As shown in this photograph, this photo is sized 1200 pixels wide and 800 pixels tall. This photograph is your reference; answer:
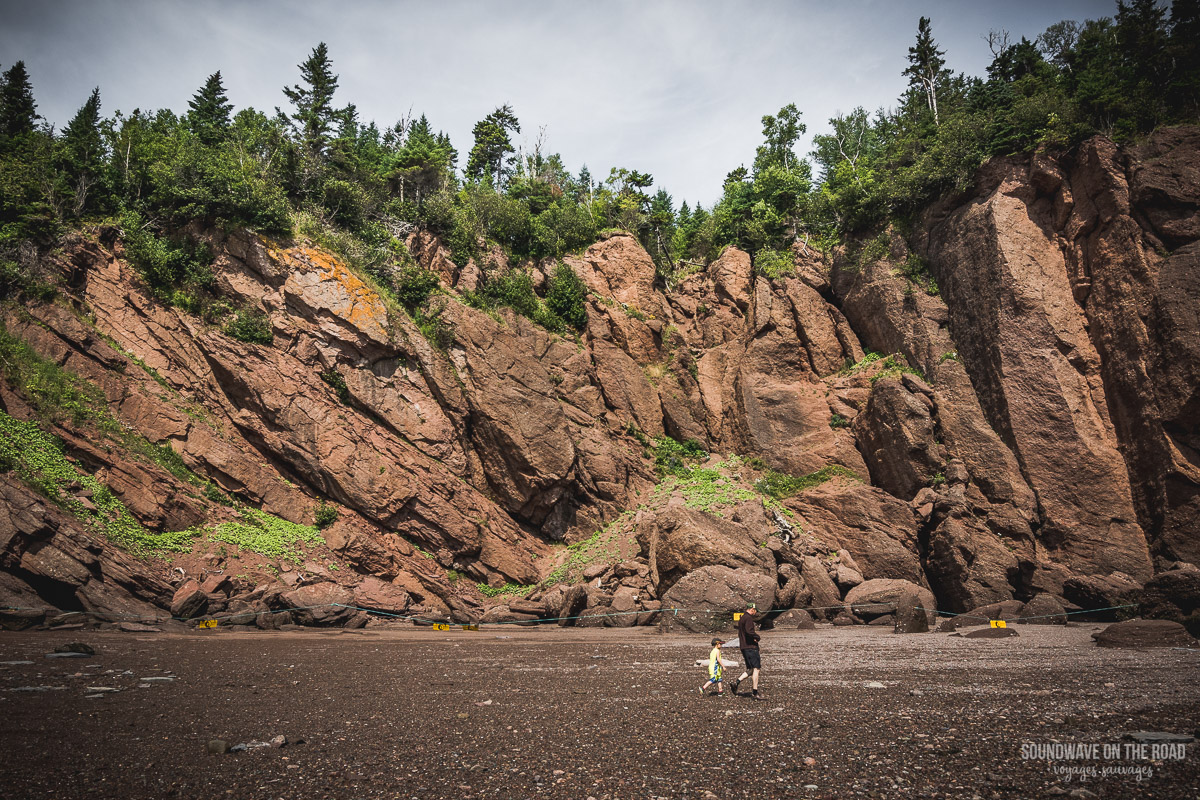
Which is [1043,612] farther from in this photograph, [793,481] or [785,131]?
[785,131]

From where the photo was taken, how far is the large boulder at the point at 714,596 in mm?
19172

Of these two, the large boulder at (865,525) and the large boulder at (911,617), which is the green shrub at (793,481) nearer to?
the large boulder at (865,525)

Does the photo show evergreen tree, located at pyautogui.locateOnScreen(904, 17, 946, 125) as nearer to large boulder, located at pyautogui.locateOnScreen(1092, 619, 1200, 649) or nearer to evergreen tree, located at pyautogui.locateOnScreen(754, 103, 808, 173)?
evergreen tree, located at pyautogui.locateOnScreen(754, 103, 808, 173)

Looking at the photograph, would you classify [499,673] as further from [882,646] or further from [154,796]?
[882,646]

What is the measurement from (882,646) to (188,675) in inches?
635

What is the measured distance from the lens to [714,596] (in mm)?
19609

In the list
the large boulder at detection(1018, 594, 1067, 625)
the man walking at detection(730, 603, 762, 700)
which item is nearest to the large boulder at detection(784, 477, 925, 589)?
the large boulder at detection(1018, 594, 1067, 625)

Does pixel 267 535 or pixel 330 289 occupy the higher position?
pixel 330 289

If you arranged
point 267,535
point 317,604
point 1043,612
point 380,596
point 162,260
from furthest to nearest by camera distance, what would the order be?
point 162,260 < point 267,535 < point 380,596 < point 1043,612 < point 317,604

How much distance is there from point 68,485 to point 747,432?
30.4 m

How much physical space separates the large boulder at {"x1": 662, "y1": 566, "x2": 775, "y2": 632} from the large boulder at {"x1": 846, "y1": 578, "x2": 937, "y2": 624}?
4.35 metres

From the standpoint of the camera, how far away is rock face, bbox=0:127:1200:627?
823 inches

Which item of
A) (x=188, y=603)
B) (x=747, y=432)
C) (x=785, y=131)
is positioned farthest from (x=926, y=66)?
(x=188, y=603)

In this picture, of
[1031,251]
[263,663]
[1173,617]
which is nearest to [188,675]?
[263,663]
